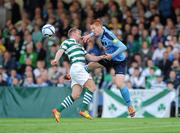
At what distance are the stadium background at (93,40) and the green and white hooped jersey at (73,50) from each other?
16.9ft

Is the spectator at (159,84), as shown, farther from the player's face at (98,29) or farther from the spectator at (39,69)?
the player's face at (98,29)

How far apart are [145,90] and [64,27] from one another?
18.1ft

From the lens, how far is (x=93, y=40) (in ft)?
88.5

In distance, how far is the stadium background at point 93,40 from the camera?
25.1 metres

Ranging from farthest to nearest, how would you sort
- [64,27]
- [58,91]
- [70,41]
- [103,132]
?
[64,27] < [58,91] < [70,41] < [103,132]

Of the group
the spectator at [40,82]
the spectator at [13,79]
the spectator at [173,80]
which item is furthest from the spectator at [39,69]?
the spectator at [173,80]

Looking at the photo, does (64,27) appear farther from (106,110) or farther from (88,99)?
(88,99)

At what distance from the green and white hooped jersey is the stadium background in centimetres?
516

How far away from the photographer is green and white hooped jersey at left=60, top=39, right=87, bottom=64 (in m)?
18.5

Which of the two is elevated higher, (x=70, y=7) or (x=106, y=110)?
(x=70, y=7)

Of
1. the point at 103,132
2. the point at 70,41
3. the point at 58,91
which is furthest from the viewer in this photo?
the point at 58,91

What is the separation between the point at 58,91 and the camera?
23906 millimetres

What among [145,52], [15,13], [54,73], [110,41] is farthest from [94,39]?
[110,41]

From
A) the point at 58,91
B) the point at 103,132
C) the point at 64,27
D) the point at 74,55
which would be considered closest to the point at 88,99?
the point at 74,55
